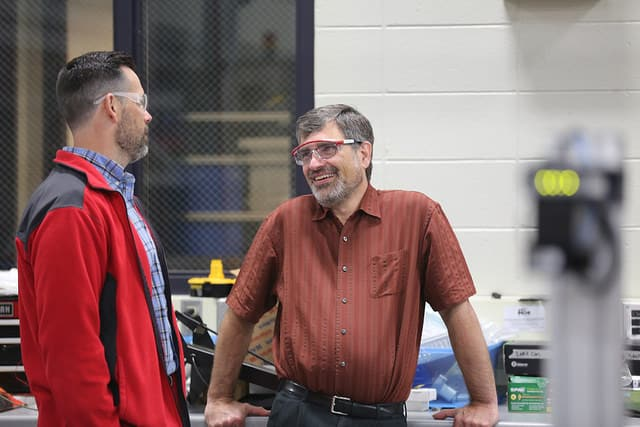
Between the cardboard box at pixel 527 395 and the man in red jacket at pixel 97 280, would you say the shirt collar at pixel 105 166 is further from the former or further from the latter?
the cardboard box at pixel 527 395

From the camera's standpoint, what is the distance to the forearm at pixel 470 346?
199 cm

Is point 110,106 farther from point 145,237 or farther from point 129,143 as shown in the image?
point 145,237

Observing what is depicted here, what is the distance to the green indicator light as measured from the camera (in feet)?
1.39

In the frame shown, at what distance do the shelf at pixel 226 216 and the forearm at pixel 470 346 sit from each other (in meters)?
1.37

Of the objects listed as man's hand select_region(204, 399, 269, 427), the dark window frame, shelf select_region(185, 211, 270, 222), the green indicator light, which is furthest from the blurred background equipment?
shelf select_region(185, 211, 270, 222)

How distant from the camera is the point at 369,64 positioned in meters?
3.03

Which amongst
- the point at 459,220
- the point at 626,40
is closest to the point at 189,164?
the point at 459,220

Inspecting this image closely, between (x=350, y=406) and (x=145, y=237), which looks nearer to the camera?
(x=145, y=237)

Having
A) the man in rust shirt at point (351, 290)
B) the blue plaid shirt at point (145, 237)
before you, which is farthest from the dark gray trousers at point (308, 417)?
the blue plaid shirt at point (145, 237)

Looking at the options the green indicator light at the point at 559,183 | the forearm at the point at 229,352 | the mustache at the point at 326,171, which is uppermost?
the mustache at the point at 326,171

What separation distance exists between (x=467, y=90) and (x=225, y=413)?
1532 mm

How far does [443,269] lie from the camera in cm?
197

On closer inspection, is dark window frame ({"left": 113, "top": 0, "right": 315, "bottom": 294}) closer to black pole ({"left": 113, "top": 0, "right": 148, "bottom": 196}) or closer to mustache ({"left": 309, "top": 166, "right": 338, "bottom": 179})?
black pole ({"left": 113, "top": 0, "right": 148, "bottom": 196})

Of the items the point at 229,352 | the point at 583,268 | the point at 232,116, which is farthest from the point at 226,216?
the point at 583,268
